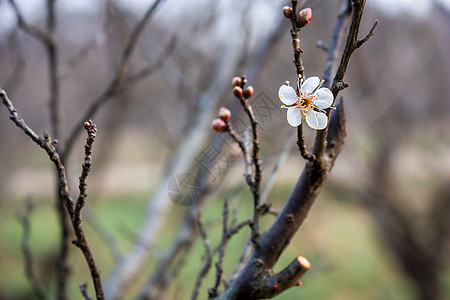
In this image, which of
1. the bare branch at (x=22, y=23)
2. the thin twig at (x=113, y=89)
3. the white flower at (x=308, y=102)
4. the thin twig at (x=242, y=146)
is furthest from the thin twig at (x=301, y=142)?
the bare branch at (x=22, y=23)

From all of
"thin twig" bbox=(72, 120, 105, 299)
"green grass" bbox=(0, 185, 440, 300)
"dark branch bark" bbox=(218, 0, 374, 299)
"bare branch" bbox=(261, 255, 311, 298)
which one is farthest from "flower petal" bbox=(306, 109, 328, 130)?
"green grass" bbox=(0, 185, 440, 300)

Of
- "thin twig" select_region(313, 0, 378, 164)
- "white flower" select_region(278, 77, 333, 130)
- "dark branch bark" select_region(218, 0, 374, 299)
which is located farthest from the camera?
"dark branch bark" select_region(218, 0, 374, 299)

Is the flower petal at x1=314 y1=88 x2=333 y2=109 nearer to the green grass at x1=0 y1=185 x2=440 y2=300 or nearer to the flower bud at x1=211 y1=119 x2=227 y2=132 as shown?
the flower bud at x1=211 y1=119 x2=227 y2=132

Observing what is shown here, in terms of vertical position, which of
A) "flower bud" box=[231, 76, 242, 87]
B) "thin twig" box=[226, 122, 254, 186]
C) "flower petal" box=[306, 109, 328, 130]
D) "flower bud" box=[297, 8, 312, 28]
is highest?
"flower bud" box=[297, 8, 312, 28]

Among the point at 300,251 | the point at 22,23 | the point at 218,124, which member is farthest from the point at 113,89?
the point at 300,251

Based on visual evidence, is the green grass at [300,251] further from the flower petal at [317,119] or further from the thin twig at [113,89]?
the flower petal at [317,119]

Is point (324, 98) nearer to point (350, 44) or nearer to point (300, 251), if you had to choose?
point (350, 44)

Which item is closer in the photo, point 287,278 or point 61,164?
point 61,164
